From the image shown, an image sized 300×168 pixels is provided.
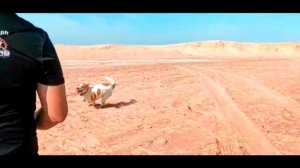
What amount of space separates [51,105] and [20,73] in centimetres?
14

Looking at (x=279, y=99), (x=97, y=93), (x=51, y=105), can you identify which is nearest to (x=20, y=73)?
(x=51, y=105)

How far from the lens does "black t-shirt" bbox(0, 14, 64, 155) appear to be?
3.68 feet

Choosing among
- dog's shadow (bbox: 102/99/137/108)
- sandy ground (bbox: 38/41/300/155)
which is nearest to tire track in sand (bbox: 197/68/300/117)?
sandy ground (bbox: 38/41/300/155)

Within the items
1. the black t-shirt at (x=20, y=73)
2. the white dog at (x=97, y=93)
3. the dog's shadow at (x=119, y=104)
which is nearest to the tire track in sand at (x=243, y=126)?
the dog's shadow at (x=119, y=104)

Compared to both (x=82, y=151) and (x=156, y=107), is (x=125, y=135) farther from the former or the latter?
(x=156, y=107)

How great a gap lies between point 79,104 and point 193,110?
1984 mm

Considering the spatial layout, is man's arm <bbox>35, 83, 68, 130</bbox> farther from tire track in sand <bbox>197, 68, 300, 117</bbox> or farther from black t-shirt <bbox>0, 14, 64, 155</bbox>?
tire track in sand <bbox>197, 68, 300, 117</bbox>

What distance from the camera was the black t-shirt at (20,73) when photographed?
3.68ft

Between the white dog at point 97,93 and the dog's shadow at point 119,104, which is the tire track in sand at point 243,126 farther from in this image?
the white dog at point 97,93

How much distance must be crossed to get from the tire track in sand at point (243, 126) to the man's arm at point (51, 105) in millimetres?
3875
